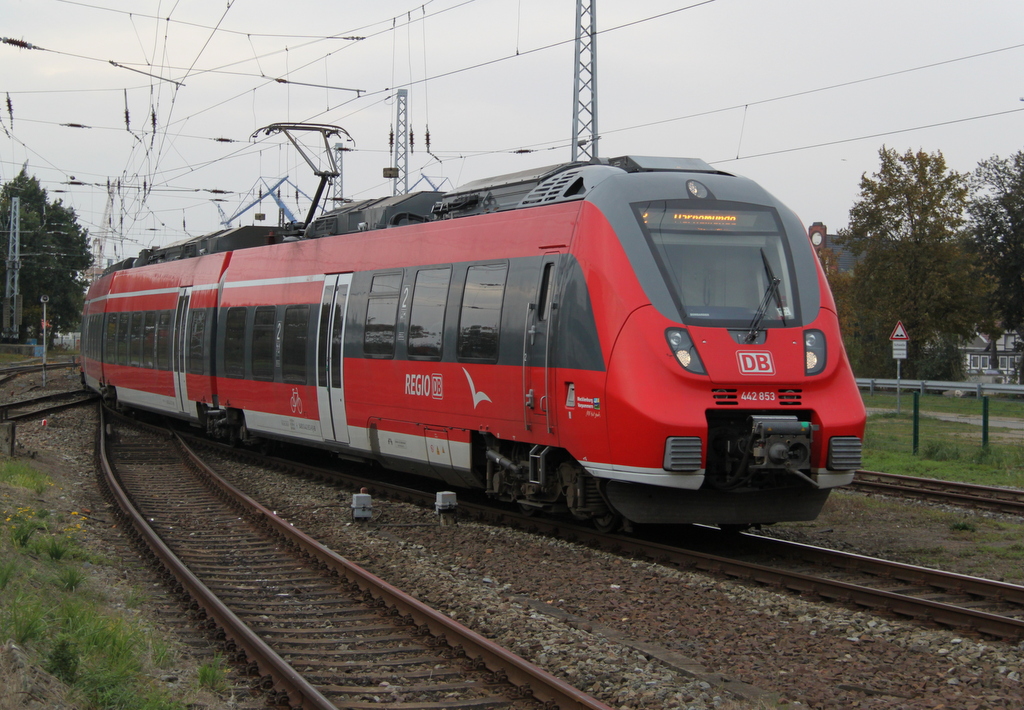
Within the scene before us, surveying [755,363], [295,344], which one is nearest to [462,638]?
[755,363]

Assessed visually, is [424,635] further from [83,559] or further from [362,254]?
[362,254]

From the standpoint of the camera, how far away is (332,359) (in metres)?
13.9

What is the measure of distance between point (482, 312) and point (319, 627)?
431cm

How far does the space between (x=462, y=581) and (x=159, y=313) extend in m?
15.4

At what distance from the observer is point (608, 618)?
7012mm

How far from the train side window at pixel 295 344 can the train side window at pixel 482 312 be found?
15.0 ft

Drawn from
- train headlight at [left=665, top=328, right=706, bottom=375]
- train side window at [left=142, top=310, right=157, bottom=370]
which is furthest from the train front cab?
train side window at [left=142, top=310, right=157, bottom=370]

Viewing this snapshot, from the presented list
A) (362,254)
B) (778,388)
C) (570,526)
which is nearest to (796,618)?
(778,388)

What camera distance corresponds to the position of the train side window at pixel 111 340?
25.2 meters

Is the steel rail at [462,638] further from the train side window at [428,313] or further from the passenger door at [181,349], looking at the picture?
the passenger door at [181,349]

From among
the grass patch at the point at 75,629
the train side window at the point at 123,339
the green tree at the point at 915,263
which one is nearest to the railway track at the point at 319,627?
the grass patch at the point at 75,629

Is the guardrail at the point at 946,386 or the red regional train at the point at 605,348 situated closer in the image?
the red regional train at the point at 605,348

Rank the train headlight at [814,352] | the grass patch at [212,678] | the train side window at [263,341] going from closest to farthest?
the grass patch at [212,678]
the train headlight at [814,352]
the train side window at [263,341]

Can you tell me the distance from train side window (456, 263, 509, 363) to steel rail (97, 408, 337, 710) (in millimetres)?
3641
